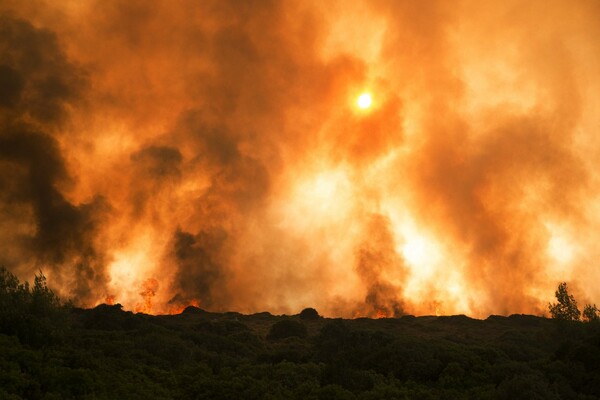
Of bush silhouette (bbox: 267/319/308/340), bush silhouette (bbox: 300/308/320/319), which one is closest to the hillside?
bush silhouette (bbox: 267/319/308/340)

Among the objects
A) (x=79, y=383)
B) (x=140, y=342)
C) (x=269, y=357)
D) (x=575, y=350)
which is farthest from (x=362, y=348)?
(x=79, y=383)

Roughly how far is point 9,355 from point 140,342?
12.9m

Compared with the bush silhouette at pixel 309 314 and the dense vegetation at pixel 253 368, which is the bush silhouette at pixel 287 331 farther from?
the bush silhouette at pixel 309 314

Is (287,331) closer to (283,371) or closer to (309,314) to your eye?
(309,314)

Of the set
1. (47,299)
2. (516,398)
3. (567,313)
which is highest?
(567,313)

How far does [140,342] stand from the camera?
34.4 meters

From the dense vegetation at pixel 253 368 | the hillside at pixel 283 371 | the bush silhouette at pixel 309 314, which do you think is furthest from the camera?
the bush silhouette at pixel 309 314

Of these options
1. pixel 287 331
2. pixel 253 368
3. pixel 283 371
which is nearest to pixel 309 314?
pixel 287 331

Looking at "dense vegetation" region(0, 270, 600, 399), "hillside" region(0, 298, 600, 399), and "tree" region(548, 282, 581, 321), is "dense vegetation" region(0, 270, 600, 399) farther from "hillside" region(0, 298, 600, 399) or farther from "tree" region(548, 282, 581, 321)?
"tree" region(548, 282, 581, 321)

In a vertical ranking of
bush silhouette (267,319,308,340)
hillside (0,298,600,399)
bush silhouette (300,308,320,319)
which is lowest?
hillside (0,298,600,399)

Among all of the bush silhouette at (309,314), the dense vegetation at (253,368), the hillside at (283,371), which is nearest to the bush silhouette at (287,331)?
the dense vegetation at (253,368)

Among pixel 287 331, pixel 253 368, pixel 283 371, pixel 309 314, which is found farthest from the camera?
pixel 309 314

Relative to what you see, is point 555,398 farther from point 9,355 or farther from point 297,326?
point 297,326

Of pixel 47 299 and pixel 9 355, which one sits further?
pixel 47 299
